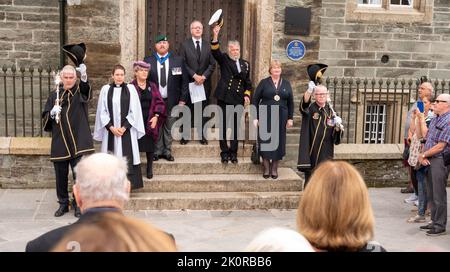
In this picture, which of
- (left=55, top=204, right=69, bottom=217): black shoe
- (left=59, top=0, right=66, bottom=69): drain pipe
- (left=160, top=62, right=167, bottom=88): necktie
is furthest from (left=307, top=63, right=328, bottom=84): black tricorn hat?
(left=59, top=0, right=66, bottom=69): drain pipe

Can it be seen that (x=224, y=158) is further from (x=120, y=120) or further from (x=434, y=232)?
(x=434, y=232)

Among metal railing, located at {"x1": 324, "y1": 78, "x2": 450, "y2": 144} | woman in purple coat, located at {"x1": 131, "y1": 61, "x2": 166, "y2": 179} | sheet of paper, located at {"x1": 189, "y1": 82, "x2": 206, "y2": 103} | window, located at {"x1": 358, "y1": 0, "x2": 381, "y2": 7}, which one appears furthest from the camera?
window, located at {"x1": 358, "y1": 0, "x2": 381, "y2": 7}

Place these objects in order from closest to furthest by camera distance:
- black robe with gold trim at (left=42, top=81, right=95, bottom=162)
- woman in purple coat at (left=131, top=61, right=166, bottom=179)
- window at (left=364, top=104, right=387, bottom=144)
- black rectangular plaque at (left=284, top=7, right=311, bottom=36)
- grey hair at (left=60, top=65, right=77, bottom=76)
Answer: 1. grey hair at (left=60, top=65, right=77, bottom=76)
2. black robe with gold trim at (left=42, top=81, right=95, bottom=162)
3. woman in purple coat at (left=131, top=61, right=166, bottom=179)
4. black rectangular plaque at (left=284, top=7, right=311, bottom=36)
5. window at (left=364, top=104, right=387, bottom=144)

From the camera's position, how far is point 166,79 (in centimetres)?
934

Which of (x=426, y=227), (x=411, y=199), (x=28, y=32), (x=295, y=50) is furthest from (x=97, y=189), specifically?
(x=28, y=32)

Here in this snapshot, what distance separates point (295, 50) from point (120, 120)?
110 inches

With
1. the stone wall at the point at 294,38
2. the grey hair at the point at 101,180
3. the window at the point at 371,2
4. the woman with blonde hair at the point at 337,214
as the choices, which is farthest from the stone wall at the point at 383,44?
the grey hair at the point at 101,180

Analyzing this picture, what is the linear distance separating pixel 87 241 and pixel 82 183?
426 millimetres

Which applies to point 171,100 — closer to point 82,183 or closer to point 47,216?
point 47,216

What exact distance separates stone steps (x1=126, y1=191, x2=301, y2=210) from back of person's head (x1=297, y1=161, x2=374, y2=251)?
225 inches

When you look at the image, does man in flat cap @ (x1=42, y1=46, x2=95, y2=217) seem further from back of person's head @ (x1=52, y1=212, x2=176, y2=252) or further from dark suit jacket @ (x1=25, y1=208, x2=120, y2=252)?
back of person's head @ (x1=52, y1=212, x2=176, y2=252)

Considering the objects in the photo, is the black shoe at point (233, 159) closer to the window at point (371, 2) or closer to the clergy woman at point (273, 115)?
the clergy woman at point (273, 115)

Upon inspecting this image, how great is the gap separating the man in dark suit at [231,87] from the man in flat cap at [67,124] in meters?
1.90

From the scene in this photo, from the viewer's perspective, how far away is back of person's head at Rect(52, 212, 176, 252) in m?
2.72
